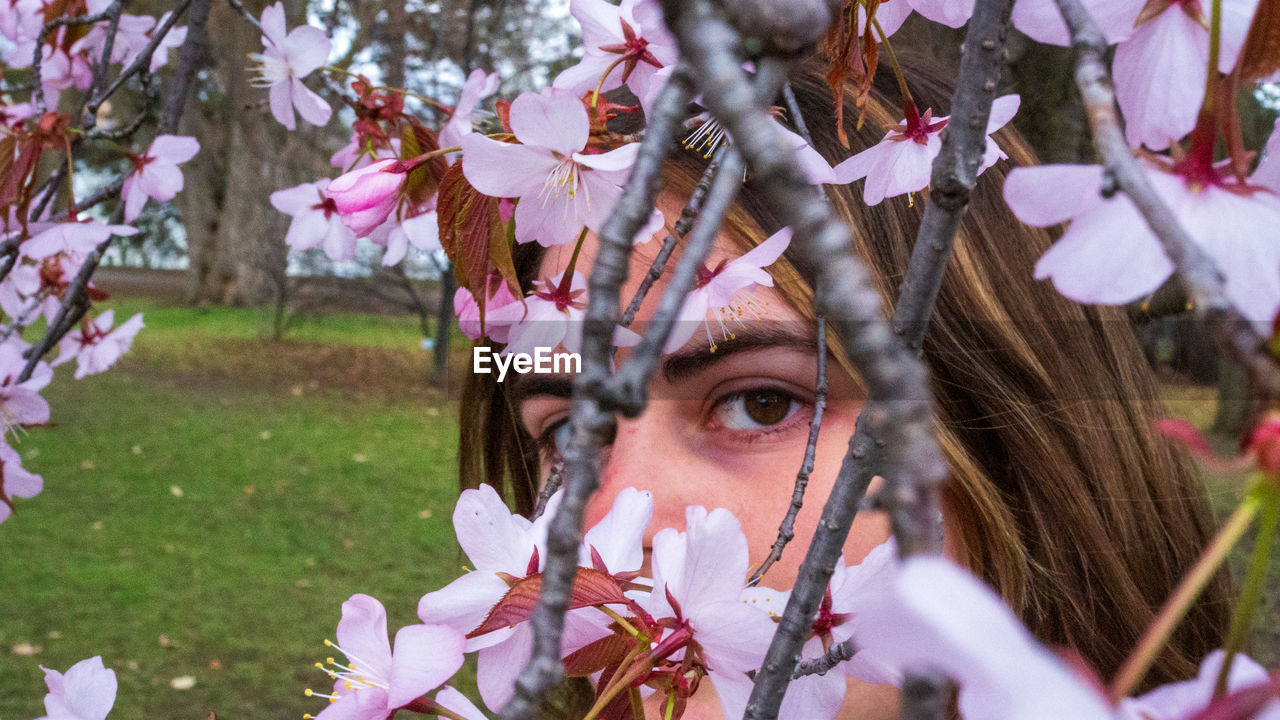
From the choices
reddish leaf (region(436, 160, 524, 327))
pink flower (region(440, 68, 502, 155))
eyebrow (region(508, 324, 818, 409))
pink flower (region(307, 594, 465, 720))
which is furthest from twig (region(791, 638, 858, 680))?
pink flower (region(440, 68, 502, 155))

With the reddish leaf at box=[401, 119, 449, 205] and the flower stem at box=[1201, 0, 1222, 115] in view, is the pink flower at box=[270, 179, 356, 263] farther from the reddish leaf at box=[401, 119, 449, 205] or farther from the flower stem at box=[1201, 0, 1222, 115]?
the flower stem at box=[1201, 0, 1222, 115]

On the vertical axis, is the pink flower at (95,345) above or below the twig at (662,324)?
below

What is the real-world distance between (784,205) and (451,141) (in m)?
0.84

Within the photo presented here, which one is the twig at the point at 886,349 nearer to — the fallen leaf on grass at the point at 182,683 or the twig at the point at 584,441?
the twig at the point at 584,441

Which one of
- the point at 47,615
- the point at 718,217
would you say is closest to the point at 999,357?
the point at 718,217

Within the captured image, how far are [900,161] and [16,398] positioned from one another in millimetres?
1133

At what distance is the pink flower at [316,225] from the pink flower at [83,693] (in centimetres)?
65

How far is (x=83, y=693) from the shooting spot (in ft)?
1.48

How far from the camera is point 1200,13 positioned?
0.27 metres

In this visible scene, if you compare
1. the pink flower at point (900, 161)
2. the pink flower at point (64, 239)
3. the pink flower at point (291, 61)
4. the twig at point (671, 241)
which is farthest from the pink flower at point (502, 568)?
the pink flower at point (291, 61)

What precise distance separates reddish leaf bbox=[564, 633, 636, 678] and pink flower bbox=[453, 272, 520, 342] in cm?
25

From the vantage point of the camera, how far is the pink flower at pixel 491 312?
0.58 metres

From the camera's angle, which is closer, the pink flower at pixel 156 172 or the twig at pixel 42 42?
the twig at pixel 42 42

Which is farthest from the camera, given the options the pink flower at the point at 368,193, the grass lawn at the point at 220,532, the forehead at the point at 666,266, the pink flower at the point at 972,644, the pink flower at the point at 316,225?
the grass lawn at the point at 220,532
